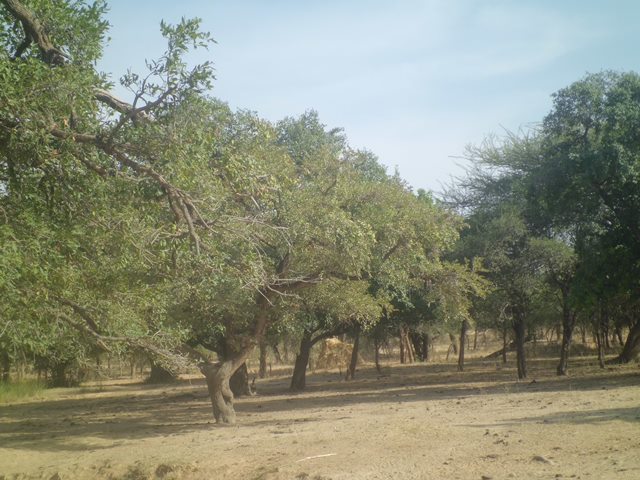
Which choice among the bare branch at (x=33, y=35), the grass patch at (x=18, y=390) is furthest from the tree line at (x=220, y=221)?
the grass patch at (x=18, y=390)

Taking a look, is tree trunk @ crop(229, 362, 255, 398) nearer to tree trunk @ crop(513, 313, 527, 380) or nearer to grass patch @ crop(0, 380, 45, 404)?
tree trunk @ crop(513, 313, 527, 380)

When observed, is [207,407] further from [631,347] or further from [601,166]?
[631,347]

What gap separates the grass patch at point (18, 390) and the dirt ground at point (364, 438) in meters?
7.15

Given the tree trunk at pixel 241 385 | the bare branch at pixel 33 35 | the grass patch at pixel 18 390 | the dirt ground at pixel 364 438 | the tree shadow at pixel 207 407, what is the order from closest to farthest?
the bare branch at pixel 33 35, the dirt ground at pixel 364 438, the tree shadow at pixel 207 407, the tree trunk at pixel 241 385, the grass patch at pixel 18 390

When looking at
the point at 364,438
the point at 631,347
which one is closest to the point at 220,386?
the point at 364,438

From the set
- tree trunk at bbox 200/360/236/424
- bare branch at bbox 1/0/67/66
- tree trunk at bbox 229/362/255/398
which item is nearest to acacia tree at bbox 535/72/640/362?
tree trunk at bbox 200/360/236/424

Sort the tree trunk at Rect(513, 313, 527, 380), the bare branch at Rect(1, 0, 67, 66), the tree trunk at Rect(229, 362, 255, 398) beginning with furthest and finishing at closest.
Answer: the tree trunk at Rect(229, 362, 255, 398)
the tree trunk at Rect(513, 313, 527, 380)
the bare branch at Rect(1, 0, 67, 66)

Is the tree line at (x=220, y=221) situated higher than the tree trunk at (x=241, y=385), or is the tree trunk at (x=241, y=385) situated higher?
the tree line at (x=220, y=221)

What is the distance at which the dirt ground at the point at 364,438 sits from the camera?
28.4 feet

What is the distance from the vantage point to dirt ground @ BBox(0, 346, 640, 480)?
8.66 metres

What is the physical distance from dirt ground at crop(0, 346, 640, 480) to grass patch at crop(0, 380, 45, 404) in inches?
281

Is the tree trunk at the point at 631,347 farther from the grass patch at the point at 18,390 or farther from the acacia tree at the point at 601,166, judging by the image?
the grass patch at the point at 18,390

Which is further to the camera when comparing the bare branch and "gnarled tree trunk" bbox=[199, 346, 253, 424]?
"gnarled tree trunk" bbox=[199, 346, 253, 424]

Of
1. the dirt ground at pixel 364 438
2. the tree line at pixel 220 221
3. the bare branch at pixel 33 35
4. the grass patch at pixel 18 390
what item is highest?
the bare branch at pixel 33 35
